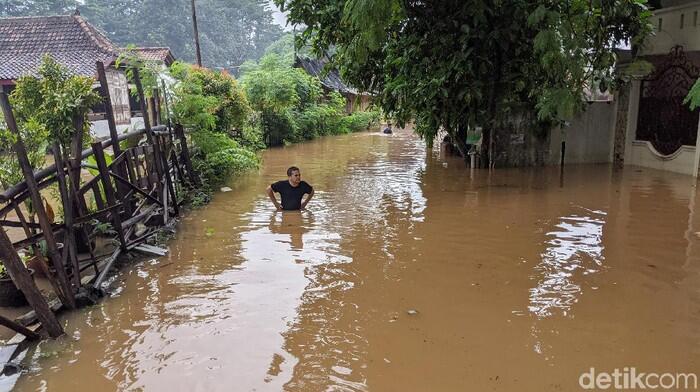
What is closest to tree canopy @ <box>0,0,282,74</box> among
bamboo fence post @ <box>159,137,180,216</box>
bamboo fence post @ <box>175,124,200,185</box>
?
bamboo fence post @ <box>175,124,200,185</box>

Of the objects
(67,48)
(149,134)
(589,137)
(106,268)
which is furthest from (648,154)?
(67,48)

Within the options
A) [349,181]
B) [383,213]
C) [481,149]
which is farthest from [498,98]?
[383,213]

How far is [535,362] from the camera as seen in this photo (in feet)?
12.9

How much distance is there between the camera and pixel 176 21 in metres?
48.5

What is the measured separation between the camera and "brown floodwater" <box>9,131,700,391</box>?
3.91 metres

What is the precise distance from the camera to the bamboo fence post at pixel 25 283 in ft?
13.4

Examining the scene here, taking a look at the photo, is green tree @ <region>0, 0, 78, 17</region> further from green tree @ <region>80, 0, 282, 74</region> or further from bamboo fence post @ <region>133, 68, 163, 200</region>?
bamboo fence post @ <region>133, 68, 163, 200</region>

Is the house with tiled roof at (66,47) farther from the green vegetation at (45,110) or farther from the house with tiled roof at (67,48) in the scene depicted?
the green vegetation at (45,110)

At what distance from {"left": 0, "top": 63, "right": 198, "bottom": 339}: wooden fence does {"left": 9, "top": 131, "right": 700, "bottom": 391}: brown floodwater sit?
335 millimetres

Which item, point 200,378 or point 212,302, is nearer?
point 200,378

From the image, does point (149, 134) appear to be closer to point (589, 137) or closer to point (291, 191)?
point (291, 191)

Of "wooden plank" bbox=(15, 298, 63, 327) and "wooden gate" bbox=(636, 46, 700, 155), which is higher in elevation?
"wooden gate" bbox=(636, 46, 700, 155)

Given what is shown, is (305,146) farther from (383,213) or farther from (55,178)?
(55,178)

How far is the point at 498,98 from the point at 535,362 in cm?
966
